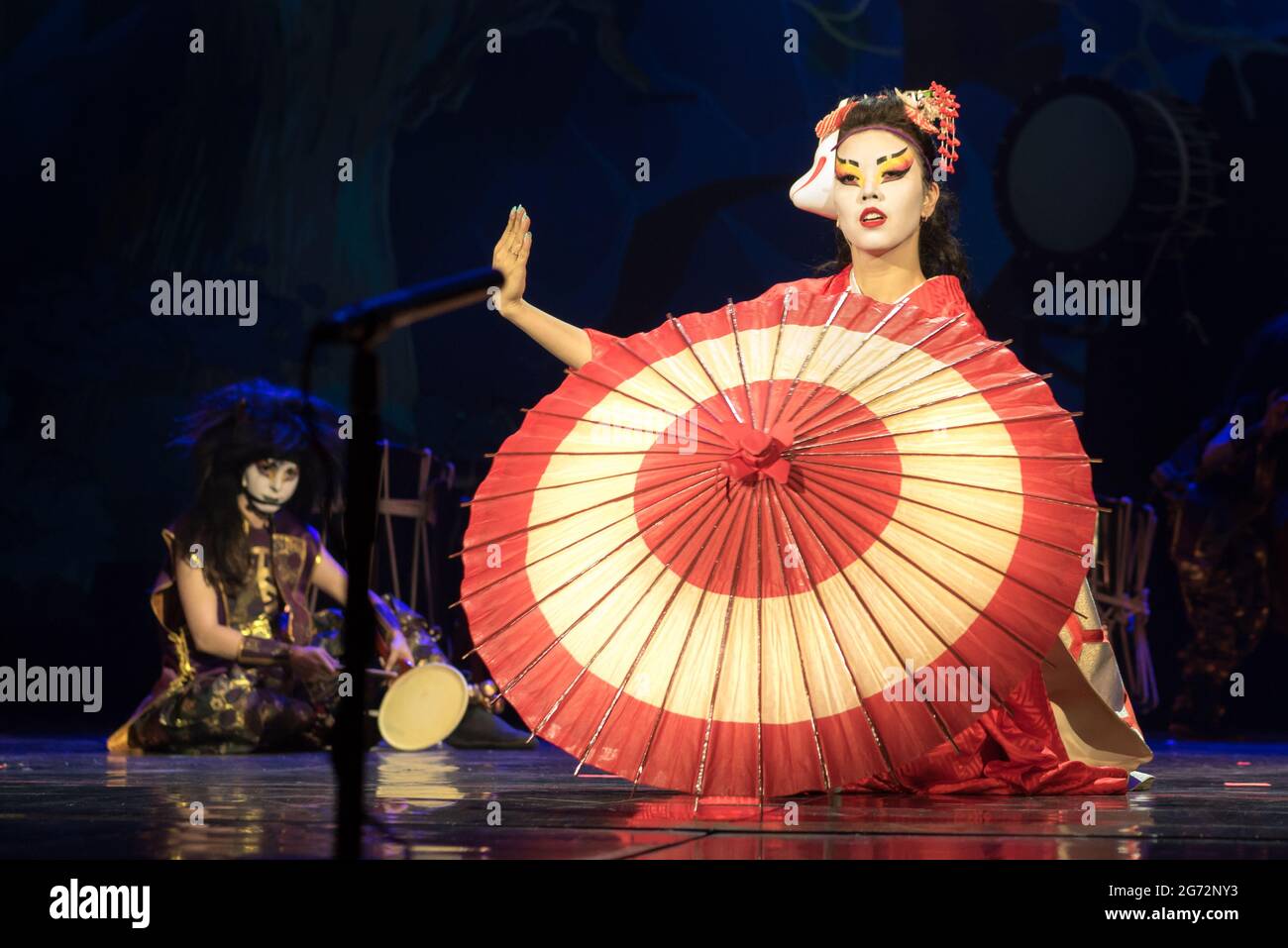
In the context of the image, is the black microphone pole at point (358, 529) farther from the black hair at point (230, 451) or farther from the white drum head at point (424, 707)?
the black hair at point (230, 451)

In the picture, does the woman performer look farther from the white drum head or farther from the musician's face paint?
the white drum head

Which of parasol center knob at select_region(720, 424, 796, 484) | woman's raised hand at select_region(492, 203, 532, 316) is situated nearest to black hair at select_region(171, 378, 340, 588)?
woman's raised hand at select_region(492, 203, 532, 316)

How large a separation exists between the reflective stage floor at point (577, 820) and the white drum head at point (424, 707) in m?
0.99

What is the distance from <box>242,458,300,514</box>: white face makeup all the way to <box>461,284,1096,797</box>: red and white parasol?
8.83 feet

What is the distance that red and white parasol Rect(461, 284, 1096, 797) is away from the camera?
A: 110 inches

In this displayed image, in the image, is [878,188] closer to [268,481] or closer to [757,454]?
[757,454]

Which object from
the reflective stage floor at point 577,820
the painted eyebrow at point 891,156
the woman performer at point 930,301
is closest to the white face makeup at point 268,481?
the reflective stage floor at point 577,820

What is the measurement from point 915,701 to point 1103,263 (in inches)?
175

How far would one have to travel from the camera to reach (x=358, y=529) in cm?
168

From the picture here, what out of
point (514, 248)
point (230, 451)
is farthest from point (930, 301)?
point (230, 451)

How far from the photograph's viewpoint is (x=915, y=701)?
277 centimetres

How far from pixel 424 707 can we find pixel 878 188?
248 centimetres

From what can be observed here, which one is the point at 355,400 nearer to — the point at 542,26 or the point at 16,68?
the point at 542,26
